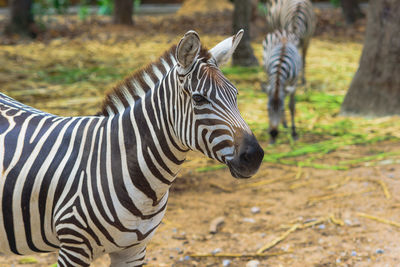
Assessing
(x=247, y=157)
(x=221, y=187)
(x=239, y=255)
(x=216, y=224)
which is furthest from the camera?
(x=221, y=187)

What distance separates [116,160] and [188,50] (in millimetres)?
729

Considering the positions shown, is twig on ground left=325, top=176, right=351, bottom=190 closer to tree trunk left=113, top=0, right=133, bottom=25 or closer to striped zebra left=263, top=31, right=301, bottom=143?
striped zebra left=263, top=31, right=301, bottom=143

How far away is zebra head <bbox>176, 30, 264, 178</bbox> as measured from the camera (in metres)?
2.38

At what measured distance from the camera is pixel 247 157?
235 cm

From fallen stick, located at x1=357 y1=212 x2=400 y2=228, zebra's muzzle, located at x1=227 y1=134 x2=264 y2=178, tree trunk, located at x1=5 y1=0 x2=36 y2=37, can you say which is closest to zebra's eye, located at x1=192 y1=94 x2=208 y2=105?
zebra's muzzle, located at x1=227 y1=134 x2=264 y2=178

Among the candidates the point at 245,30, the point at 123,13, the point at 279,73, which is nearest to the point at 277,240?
the point at 279,73

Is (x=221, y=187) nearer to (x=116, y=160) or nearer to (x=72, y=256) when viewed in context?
(x=116, y=160)

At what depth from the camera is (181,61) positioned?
246cm

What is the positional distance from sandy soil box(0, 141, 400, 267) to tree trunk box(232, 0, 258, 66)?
5448 millimetres

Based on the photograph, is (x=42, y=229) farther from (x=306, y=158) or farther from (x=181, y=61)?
(x=306, y=158)

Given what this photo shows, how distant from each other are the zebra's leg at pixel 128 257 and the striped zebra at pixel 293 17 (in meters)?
6.31

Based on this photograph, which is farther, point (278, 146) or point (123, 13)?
point (123, 13)

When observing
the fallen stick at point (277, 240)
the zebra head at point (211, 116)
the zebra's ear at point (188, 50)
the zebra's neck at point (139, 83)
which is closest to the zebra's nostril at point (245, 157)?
the zebra head at point (211, 116)

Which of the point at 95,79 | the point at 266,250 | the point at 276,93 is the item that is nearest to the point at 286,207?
the point at 266,250
